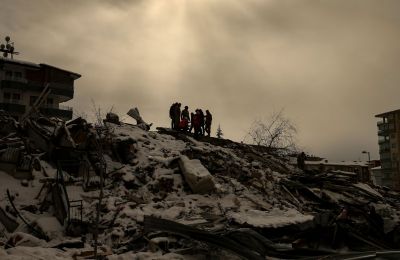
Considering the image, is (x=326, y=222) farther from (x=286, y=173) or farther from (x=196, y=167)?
(x=286, y=173)

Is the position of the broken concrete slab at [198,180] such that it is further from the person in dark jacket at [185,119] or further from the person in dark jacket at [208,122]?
the person in dark jacket at [208,122]

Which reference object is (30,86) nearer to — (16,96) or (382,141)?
(16,96)

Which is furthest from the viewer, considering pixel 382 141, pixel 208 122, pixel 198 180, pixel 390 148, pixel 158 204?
pixel 382 141

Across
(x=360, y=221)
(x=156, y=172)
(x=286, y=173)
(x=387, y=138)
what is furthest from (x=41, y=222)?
(x=387, y=138)

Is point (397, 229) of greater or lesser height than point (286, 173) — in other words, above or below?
below

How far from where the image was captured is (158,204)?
11.6 metres

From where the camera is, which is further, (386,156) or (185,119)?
(386,156)

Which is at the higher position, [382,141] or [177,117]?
[382,141]

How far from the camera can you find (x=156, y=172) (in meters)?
13.5

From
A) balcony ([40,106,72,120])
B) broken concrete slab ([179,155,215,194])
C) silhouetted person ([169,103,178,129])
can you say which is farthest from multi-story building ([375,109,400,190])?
broken concrete slab ([179,155,215,194])

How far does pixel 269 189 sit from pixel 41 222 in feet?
25.4

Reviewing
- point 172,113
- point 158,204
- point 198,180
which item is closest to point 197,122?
point 172,113

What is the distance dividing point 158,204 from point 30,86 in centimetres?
4032

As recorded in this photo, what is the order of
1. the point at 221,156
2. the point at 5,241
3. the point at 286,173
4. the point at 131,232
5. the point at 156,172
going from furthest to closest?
the point at 286,173
the point at 221,156
the point at 156,172
the point at 131,232
the point at 5,241
